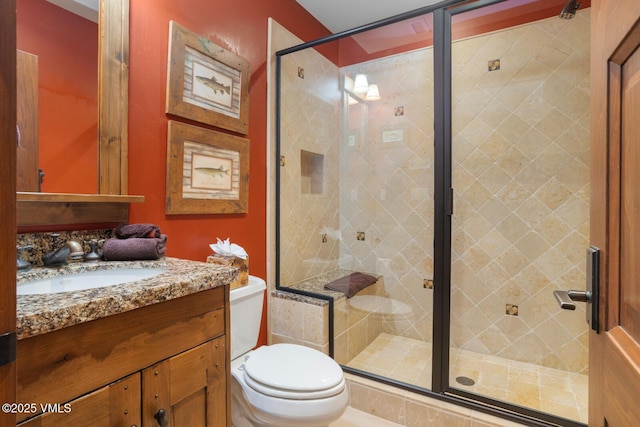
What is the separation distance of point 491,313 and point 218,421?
199 centimetres

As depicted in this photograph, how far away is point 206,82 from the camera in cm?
169

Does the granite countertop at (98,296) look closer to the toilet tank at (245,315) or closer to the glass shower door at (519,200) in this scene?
the toilet tank at (245,315)

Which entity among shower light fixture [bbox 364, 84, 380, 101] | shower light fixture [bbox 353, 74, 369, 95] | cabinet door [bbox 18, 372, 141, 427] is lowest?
cabinet door [bbox 18, 372, 141, 427]

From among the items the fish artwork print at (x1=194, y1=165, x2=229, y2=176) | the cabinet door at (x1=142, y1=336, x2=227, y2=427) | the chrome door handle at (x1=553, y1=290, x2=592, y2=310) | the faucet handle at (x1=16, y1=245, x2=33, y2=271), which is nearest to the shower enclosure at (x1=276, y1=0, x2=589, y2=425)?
the fish artwork print at (x1=194, y1=165, x2=229, y2=176)

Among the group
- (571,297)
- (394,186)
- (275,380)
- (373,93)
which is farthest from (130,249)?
(373,93)

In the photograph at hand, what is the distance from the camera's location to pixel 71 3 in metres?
1.20

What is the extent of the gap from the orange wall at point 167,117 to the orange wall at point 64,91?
0.51 ft

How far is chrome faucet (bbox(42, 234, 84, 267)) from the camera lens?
1.09 m

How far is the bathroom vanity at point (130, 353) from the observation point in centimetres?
63

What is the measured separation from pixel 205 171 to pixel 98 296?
3.48ft

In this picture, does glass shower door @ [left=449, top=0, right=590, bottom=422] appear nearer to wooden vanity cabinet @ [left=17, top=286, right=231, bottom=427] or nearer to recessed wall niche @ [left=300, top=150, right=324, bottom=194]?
recessed wall niche @ [left=300, top=150, right=324, bottom=194]

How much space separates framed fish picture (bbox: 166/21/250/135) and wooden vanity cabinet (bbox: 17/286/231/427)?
1.03 m

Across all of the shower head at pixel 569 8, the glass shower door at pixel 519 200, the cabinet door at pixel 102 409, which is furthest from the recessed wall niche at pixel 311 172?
the cabinet door at pixel 102 409

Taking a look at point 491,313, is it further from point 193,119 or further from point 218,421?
point 193,119
